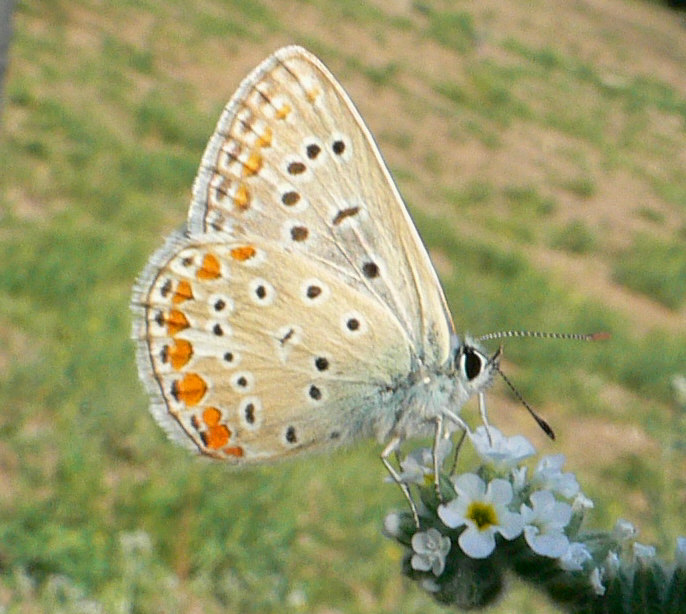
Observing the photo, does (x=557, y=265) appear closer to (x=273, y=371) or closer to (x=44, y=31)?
(x=44, y=31)

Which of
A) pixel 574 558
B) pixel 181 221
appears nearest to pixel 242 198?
pixel 574 558

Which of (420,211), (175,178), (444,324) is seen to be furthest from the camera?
(420,211)

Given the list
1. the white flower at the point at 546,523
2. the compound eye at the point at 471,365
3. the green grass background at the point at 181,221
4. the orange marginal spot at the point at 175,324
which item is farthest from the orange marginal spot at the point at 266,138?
the green grass background at the point at 181,221

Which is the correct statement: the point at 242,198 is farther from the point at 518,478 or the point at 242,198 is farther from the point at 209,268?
the point at 518,478

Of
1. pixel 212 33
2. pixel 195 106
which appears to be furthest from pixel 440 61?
pixel 195 106

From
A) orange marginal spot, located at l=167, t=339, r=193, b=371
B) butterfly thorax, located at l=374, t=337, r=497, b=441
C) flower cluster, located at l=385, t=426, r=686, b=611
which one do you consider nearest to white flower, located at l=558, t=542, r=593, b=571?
flower cluster, located at l=385, t=426, r=686, b=611

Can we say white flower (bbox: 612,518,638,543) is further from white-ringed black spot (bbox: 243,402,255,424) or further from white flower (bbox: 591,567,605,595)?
white-ringed black spot (bbox: 243,402,255,424)
